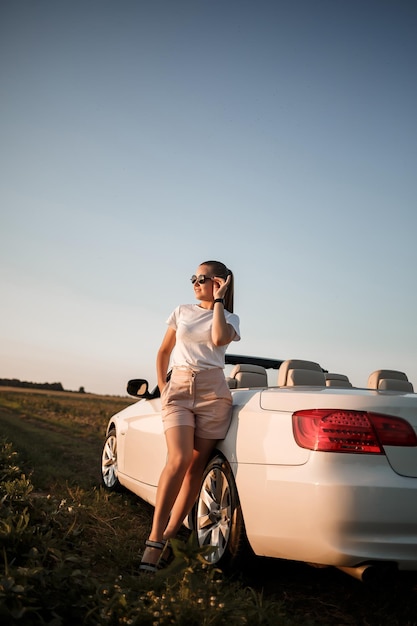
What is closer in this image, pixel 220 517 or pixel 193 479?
pixel 220 517

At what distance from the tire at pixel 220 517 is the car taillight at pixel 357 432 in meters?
0.71

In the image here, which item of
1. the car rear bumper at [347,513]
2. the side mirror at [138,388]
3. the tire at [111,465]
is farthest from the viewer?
the tire at [111,465]

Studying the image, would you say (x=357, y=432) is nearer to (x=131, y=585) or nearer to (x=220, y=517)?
(x=220, y=517)

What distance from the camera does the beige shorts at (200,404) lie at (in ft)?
13.4

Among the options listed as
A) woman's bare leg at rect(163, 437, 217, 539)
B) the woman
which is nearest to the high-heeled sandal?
the woman

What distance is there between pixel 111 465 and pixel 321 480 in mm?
4180

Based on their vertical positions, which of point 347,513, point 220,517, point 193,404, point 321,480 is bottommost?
point 220,517

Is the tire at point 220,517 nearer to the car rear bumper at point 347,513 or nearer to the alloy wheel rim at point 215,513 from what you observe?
the alloy wheel rim at point 215,513

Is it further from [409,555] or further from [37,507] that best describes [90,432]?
[409,555]

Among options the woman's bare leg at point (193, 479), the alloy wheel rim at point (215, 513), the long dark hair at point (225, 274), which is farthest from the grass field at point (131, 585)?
the long dark hair at point (225, 274)

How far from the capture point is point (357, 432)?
129 inches

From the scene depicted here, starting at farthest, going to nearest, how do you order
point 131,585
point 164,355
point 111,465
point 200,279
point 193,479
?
point 111,465 → point 164,355 → point 200,279 → point 193,479 → point 131,585

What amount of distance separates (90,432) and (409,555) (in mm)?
14201

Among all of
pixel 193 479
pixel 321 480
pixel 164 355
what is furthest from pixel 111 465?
pixel 321 480
